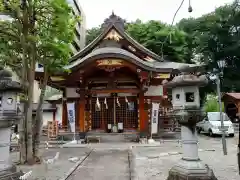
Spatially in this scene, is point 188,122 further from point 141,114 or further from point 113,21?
point 113,21

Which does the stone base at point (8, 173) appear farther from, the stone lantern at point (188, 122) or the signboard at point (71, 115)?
the signboard at point (71, 115)

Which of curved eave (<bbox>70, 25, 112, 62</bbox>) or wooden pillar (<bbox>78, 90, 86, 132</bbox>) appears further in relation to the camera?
curved eave (<bbox>70, 25, 112, 62</bbox>)

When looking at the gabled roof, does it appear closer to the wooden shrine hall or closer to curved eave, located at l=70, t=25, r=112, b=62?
curved eave, located at l=70, t=25, r=112, b=62

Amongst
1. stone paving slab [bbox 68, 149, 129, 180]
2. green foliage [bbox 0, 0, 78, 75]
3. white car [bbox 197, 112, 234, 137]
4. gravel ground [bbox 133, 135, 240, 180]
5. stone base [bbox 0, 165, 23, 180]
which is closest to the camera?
stone base [bbox 0, 165, 23, 180]

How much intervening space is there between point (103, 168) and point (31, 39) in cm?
503

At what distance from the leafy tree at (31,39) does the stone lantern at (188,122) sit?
4.64 m

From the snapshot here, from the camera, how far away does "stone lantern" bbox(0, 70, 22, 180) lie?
18.1ft

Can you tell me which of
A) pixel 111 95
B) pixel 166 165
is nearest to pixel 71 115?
pixel 111 95

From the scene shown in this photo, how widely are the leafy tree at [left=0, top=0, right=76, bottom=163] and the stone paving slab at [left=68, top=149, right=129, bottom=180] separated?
2118 mm

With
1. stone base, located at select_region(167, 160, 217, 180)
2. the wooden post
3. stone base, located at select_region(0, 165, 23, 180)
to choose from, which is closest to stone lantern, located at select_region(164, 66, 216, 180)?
stone base, located at select_region(167, 160, 217, 180)

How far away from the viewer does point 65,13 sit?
27.2ft

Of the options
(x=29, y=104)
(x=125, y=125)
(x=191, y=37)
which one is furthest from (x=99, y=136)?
(x=191, y=37)

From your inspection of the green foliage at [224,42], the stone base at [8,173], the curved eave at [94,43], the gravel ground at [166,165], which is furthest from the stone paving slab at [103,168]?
the green foliage at [224,42]

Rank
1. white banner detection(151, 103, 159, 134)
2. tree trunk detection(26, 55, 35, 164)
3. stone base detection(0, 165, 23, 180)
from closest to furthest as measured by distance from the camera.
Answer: stone base detection(0, 165, 23, 180) → tree trunk detection(26, 55, 35, 164) → white banner detection(151, 103, 159, 134)
